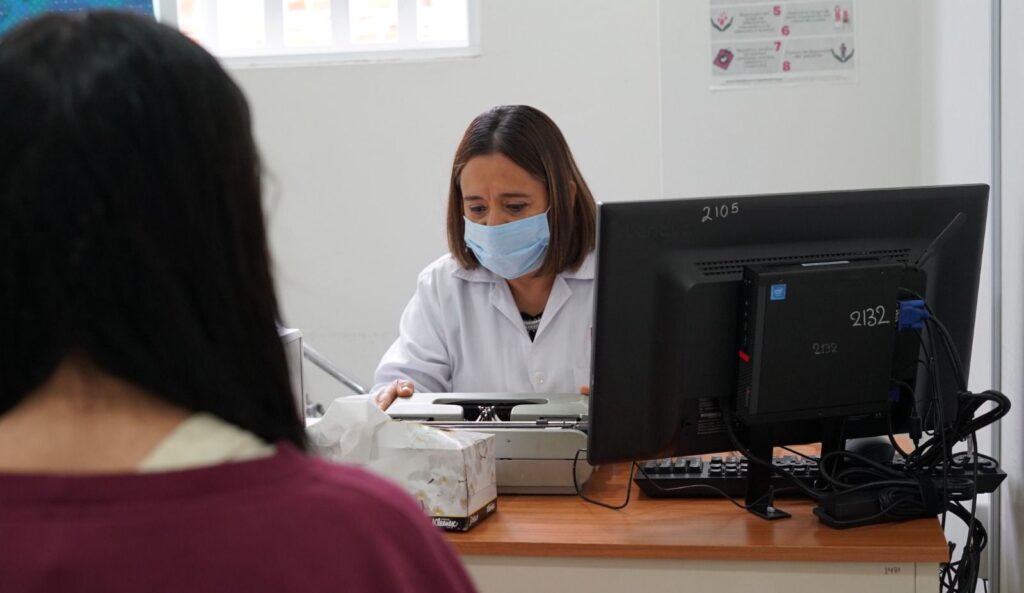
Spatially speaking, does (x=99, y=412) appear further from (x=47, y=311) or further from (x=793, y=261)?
(x=793, y=261)

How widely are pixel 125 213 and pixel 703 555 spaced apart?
1.05 m

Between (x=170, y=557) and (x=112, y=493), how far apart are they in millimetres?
51

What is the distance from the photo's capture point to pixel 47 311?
0.60 m

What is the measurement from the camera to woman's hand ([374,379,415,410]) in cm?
196

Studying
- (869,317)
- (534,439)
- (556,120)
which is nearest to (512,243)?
(534,439)

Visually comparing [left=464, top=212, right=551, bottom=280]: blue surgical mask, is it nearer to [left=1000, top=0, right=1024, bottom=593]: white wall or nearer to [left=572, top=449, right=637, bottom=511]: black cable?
[left=572, top=449, right=637, bottom=511]: black cable

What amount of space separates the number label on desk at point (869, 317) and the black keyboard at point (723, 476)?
10.1 inches

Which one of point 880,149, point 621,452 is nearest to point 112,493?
point 621,452

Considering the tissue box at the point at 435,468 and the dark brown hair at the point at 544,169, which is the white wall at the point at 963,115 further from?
the tissue box at the point at 435,468

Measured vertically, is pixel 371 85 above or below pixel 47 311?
above

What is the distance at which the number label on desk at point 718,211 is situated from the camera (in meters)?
1.47

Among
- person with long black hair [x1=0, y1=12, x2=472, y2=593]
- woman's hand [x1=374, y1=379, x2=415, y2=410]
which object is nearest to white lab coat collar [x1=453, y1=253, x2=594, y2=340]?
woman's hand [x1=374, y1=379, x2=415, y2=410]

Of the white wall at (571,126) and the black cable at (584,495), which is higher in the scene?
the white wall at (571,126)

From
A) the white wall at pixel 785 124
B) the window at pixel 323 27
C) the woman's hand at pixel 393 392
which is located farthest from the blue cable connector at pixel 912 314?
the window at pixel 323 27
